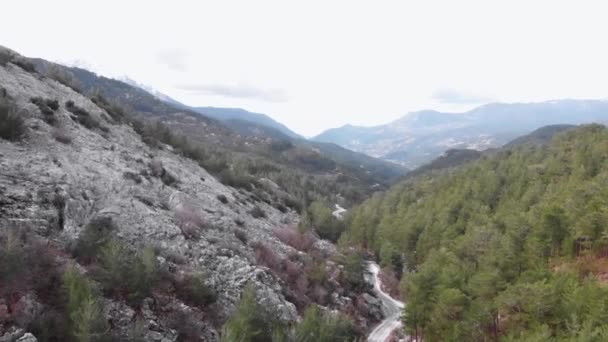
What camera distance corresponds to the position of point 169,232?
43812 mm

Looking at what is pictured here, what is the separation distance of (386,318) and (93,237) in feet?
146

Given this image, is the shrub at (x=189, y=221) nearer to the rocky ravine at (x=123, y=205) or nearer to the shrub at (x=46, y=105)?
the rocky ravine at (x=123, y=205)

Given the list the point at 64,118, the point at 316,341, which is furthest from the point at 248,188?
the point at 316,341

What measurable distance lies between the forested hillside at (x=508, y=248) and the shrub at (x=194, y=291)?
25.4 meters

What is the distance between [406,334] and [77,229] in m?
42.6

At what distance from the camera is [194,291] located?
3641cm

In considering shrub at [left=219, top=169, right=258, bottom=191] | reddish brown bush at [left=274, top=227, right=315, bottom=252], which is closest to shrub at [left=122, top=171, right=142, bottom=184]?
reddish brown bush at [left=274, top=227, right=315, bottom=252]

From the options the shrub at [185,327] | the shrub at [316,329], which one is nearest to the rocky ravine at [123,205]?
the shrub at [185,327]

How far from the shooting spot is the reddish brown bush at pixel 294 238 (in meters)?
64.5

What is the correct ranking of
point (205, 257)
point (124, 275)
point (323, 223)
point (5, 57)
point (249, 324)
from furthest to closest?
point (323, 223)
point (5, 57)
point (205, 257)
point (249, 324)
point (124, 275)

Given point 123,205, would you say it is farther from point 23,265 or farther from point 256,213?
point 256,213

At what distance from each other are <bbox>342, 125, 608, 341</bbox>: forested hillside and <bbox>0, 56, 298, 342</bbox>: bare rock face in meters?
19.3

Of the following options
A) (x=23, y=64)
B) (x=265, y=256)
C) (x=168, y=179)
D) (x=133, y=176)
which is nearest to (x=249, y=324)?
(x=265, y=256)

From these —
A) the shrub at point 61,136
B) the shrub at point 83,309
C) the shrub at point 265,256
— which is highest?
the shrub at point 61,136
